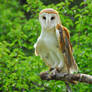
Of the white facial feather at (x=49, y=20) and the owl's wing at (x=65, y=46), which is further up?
the white facial feather at (x=49, y=20)

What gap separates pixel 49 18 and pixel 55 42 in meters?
0.38

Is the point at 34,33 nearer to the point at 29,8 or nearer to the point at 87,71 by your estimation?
the point at 29,8

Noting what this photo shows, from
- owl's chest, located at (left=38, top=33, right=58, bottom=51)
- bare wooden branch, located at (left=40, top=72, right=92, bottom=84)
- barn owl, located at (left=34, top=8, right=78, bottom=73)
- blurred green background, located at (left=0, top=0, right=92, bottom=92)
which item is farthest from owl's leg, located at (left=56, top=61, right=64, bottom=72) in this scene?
blurred green background, located at (left=0, top=0, right=92, bottom=92)

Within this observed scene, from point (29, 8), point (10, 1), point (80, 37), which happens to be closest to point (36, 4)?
point (29, 8)

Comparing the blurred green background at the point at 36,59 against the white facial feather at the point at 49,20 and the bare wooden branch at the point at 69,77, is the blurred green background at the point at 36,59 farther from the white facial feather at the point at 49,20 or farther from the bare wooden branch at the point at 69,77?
the white facial feather at the point at 49,20

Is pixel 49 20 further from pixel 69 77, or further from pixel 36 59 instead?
pixel 36 59

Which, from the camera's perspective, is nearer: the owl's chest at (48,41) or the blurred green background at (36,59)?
the owl's chest at (48,41)

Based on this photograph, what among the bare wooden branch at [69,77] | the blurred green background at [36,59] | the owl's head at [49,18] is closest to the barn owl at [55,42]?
the owl's head at [49,18]

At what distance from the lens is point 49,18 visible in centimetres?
361

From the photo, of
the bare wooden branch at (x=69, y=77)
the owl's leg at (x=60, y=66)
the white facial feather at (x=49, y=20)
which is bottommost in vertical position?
the bare wooden branch at (x=69, y=77)

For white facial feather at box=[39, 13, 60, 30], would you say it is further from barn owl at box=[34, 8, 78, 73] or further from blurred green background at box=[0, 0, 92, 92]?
blurred green background at box=[0, 0, 92, 92]

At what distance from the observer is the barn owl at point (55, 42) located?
12.0 ft

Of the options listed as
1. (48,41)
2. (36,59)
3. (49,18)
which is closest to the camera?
(49,18)

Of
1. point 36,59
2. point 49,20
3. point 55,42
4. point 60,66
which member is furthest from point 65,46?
point 36,59
